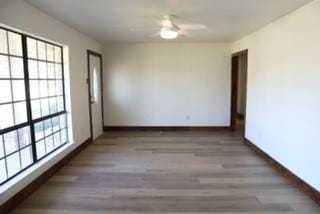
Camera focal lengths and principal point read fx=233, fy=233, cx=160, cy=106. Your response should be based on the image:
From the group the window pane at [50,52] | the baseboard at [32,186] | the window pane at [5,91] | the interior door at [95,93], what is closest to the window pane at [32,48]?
the window pane at [50,52]

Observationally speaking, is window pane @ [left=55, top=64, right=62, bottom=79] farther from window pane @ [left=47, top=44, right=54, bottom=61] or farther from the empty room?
window pane @ [left=47, top=44, right=54, bottom=61]

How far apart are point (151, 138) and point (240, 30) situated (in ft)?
10.3

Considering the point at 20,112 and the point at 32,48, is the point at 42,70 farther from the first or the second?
the point at 20,112

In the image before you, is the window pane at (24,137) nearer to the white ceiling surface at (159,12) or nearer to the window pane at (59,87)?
the window pane at (59,87)

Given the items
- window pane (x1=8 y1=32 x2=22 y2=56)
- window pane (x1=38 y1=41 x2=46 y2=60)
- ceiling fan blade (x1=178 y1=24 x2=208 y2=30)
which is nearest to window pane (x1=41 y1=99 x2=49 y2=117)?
window pane (x1=38 y1=41 x2=46 y2=60)

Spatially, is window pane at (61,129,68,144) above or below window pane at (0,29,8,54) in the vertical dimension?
below

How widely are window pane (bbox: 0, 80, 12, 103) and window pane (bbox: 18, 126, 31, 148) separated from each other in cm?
46

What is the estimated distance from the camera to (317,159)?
274 centimetres

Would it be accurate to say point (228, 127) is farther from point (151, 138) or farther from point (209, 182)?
point (209, 182)

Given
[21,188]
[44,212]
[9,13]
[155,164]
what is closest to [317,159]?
[155,164]

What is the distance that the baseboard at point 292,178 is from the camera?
9.09 ft

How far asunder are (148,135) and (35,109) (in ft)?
10.4

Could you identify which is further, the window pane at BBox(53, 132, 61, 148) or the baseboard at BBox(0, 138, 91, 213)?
the window pane at BBox(53, 132, 61, 148)

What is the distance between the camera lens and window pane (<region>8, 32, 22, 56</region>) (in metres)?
2.78
